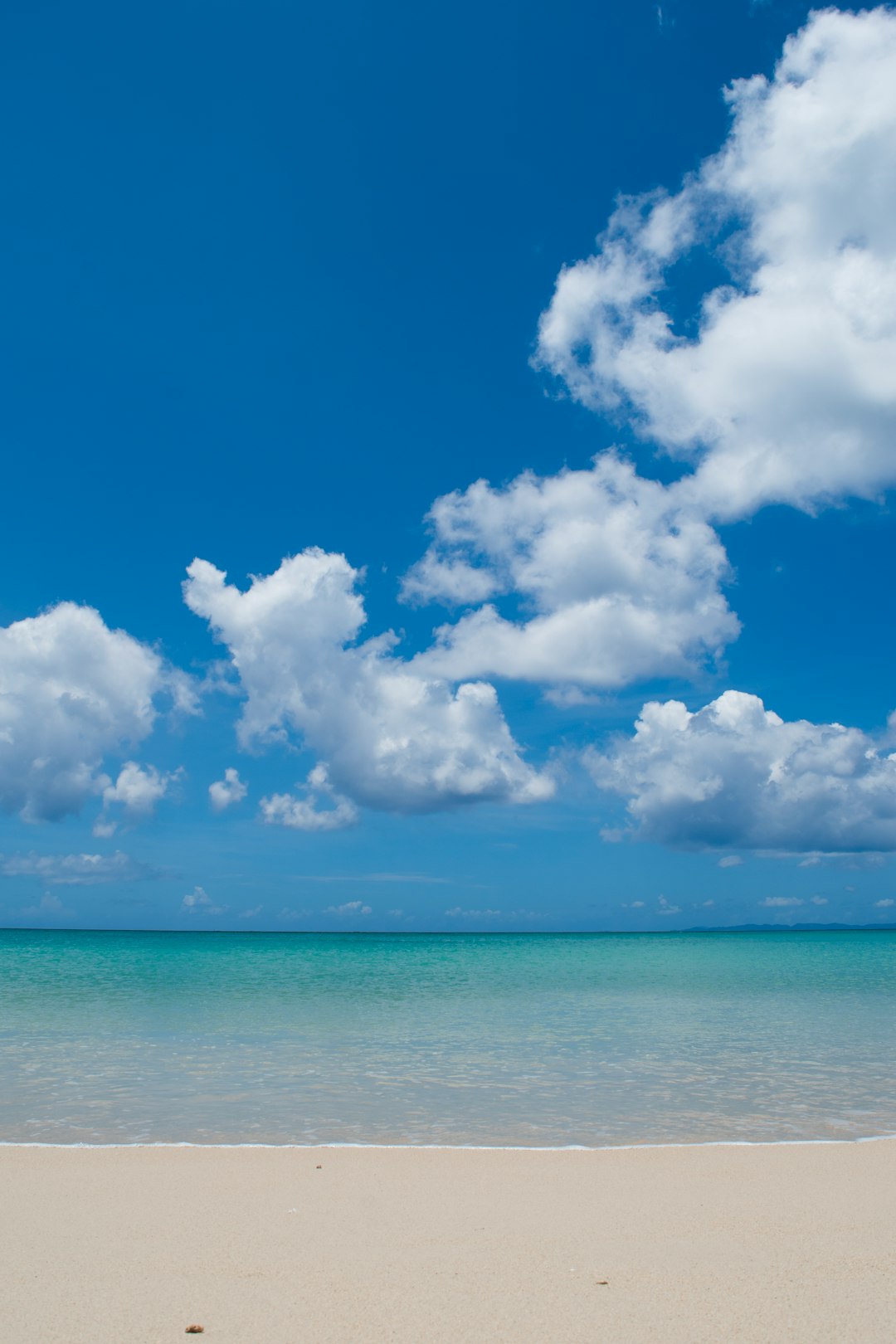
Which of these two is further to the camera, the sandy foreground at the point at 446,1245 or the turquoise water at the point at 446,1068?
the turquoise water at the point at 446,1068

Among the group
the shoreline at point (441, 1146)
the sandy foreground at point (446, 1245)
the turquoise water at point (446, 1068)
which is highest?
the sandy foreground at point (446, 1245)

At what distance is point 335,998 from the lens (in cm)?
3153

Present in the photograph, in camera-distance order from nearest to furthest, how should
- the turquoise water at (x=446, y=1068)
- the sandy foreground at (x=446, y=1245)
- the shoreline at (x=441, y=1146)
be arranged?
the sandy foreground at (x=446, y=1245) < the shoreline at (x=441, y=1146) < the turquoise water at (x=446, y=1068)

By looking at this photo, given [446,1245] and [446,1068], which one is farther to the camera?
[446,1068]

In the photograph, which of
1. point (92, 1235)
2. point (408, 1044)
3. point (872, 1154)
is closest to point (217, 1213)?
point (92, 1235)

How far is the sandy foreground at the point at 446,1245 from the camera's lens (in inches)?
204

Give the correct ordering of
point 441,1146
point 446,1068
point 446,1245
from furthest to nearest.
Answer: point 446,1068 < point 441,1146 < point 446,1245

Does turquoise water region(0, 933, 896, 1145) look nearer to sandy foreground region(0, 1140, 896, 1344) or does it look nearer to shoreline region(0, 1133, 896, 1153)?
shoreline region(0, 1133, 896, 1153)

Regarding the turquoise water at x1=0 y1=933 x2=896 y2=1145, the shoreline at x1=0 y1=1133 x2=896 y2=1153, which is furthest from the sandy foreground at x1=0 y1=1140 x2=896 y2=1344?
the turquoise water at x1=0 y1=933 x2=896 y2=1145

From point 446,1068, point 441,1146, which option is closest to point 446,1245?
point 441,1146

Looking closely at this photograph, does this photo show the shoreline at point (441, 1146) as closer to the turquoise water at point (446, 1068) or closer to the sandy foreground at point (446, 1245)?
the sandy foreground at point (446, 1245)

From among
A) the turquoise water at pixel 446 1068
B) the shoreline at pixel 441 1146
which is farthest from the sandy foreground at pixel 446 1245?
the turquoise water at pixel 446 1068

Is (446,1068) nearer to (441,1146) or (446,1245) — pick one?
(441,1146)

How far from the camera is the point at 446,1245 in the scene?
263 inches
